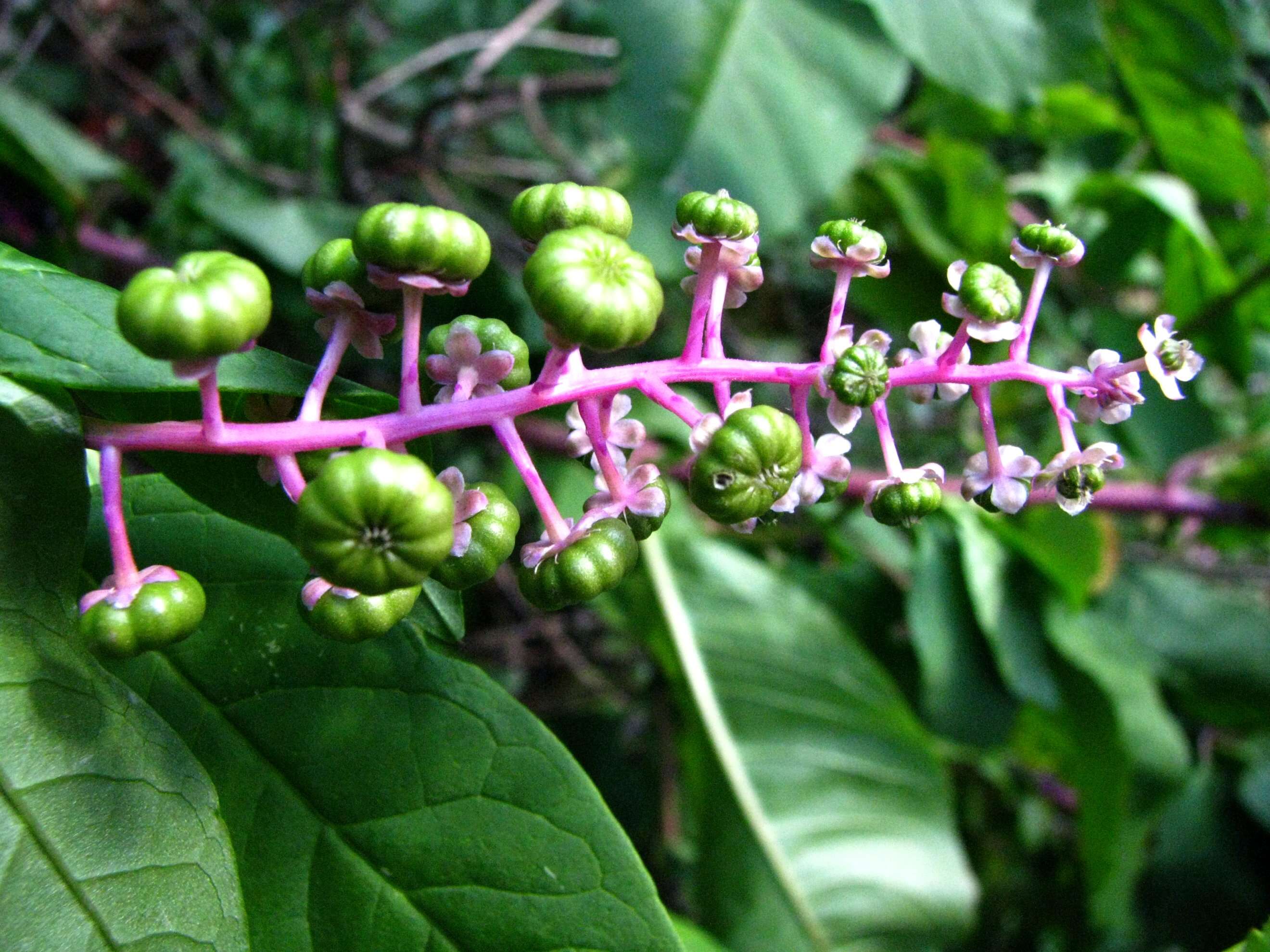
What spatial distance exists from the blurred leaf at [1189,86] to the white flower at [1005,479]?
7.58 feet

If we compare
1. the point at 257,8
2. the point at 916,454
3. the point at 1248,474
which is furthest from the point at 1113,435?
the point at 257,8

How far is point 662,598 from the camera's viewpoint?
96.0 inches

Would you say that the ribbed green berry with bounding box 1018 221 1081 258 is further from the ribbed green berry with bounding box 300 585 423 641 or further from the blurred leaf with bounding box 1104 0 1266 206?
the blurred leaf with bounding box 1104 0 1266 206

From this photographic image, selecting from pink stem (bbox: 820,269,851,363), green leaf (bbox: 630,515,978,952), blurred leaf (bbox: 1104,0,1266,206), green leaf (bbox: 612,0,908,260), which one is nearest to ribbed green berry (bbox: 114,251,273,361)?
pink stem (bbox: 820,269,851,363)

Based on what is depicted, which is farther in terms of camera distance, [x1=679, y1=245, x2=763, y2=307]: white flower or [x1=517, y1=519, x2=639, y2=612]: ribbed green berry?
[x1=679, y1=245, x2=763, y2=307]: white flower

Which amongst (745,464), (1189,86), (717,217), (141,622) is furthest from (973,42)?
(141,622)

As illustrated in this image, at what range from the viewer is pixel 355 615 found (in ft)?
2.77

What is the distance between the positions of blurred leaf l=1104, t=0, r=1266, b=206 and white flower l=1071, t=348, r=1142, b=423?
2214 mm

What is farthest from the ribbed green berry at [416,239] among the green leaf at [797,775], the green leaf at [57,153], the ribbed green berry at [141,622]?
the green leaf at [797,775]

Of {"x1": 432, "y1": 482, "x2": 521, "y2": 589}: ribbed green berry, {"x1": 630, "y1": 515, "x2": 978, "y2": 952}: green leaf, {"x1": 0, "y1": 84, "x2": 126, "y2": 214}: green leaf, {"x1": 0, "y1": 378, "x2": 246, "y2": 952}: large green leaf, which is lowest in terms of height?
{"x1": 630, "y1": 515, "x2": 978, "y2": 952}: green leaf

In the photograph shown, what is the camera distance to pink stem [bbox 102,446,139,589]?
0.84 metres

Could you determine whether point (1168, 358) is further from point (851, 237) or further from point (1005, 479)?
point (851, 237)

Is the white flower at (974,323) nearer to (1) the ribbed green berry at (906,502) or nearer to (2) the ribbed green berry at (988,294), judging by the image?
(2) the ribbed green berry at (988,294)

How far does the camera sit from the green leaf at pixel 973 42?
217cm
